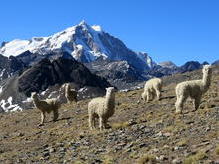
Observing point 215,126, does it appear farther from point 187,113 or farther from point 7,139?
point 7,139

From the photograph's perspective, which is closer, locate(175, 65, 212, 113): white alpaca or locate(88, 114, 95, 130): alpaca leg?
locate(175, 65, 212, 113): white alpaca

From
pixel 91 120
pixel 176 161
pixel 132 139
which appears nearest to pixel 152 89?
pixel 91 120

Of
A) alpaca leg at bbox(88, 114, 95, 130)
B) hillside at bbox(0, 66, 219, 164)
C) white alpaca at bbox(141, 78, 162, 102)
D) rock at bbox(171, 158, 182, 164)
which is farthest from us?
white alpaca at bbox(141, 78, 162, 102)

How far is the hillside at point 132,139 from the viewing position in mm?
20672

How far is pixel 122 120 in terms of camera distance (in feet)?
106

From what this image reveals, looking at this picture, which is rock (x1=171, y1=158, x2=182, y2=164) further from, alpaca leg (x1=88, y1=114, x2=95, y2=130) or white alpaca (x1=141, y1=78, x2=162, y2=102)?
white alpaca (x1=141, y1=78, x2=162, y2=102)

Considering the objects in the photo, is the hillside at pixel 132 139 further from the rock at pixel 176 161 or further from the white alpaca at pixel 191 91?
the white alpaca at pixel 191 91

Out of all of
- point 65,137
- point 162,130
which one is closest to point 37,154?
point 65,137

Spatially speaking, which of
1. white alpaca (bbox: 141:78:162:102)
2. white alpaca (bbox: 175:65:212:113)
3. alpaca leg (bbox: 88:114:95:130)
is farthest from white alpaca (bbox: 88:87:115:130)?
white alpaca (bbox: 141:78:162:102)

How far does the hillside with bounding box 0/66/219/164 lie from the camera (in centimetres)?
2067

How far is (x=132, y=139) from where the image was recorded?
24625 millimetres

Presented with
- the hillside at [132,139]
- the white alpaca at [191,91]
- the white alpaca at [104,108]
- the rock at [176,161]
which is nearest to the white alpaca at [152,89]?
the hillside at [132,139]

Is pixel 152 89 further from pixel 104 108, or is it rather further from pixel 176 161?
pixel 176 161

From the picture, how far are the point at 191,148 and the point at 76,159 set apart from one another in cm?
519
